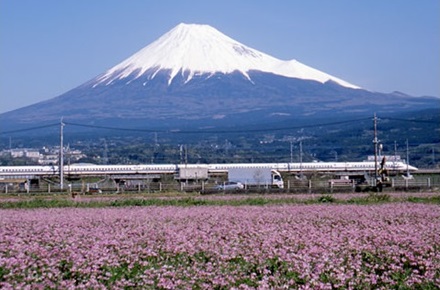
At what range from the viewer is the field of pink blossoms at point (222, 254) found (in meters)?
7.41

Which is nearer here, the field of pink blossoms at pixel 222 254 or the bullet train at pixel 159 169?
the field of pink blossoms at pixel 222 254

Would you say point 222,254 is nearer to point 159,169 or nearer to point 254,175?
point 254,175

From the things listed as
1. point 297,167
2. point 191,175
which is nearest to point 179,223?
point 191,175

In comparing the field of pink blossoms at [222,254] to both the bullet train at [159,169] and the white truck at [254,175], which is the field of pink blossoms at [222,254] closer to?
the white truck at [254,175]

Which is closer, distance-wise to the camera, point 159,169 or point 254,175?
point 254,175

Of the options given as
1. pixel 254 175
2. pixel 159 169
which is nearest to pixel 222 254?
pixel 254 175

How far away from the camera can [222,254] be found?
29.9 ft

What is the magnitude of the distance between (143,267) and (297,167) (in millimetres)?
70302

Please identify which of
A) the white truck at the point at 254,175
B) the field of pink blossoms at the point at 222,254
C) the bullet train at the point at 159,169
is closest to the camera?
the field of pink blossoms at the point at 222,254

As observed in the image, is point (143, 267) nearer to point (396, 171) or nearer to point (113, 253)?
point (113, 253)

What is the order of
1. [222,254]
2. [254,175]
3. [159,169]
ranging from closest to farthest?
[222,254] < [254,175] < [159,169]

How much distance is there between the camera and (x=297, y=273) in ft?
25.6

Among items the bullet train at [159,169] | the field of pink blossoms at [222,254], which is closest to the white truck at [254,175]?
the bullet train at [159,169]

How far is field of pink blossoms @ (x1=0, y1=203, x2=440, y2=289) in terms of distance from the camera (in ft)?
24.3
